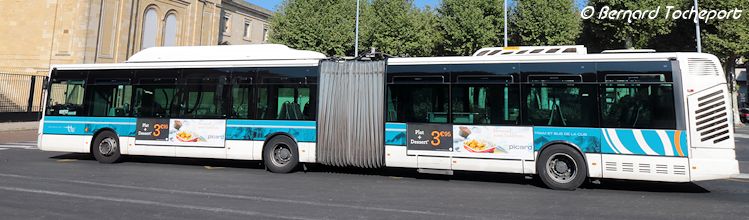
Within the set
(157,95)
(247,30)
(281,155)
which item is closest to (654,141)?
(281,155)

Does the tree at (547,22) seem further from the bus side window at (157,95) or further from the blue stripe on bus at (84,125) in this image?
the blue stripe on bus at (84,125)

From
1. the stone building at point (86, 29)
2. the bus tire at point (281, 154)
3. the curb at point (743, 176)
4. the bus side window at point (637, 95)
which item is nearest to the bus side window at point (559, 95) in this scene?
the bus side window at point (637, 95)

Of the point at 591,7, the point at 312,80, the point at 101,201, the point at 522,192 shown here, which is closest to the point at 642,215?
the point at 522,192

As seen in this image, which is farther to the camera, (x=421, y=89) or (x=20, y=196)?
(x=421, y=89)

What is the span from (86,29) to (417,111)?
30446 mm

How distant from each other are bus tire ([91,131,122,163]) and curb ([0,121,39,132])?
15.2 meters

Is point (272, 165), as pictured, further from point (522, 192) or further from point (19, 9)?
point (19, 9)

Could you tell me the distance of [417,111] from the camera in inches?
357

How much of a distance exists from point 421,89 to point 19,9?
3820 centimetres

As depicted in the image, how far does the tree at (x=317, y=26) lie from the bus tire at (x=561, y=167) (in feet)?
75.8

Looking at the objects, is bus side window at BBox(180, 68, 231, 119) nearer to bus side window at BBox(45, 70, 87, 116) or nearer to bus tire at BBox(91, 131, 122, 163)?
bus tire at BBox(91, 131, 122, 163)

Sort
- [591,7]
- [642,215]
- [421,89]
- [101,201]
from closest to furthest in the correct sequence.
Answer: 1. [642,215]
2. [101,201]
3. [421,89]
4. [591,7]

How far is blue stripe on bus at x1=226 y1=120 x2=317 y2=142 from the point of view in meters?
9.69

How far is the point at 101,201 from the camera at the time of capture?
6578mm
